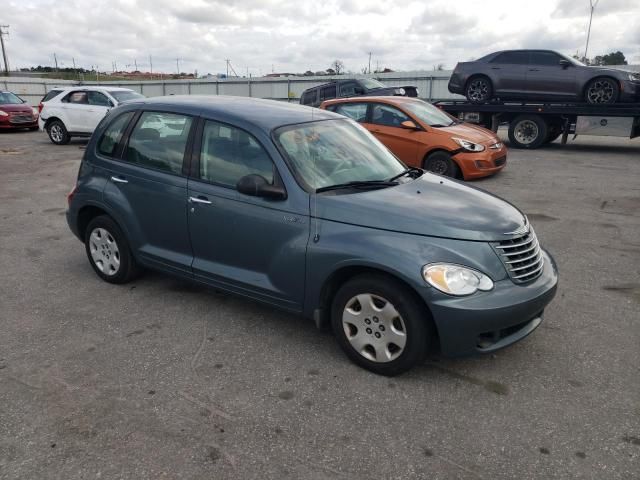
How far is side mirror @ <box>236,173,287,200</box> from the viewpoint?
3557mm

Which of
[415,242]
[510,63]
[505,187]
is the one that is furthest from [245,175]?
[510,63]

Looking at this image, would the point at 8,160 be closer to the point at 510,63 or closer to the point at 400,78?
the point at 510,63

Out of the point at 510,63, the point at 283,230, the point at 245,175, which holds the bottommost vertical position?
the point at 283,230

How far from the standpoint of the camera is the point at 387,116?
9.87 meters

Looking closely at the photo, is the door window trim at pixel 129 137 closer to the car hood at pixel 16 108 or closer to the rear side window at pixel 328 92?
the rear side window at pixel 328 92

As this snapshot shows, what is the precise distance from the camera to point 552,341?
12.6 ft

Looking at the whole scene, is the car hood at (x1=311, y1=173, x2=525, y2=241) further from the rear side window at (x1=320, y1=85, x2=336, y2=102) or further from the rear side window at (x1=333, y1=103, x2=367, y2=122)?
the rear side window at (x1=320, y1=85, x2=336, y2=102)

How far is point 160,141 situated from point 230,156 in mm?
784

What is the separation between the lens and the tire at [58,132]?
52.3ft

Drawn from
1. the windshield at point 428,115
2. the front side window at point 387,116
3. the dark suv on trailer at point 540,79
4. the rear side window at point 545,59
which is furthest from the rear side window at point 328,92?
the front side window at point 387,116

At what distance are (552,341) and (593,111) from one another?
11480 millimetres

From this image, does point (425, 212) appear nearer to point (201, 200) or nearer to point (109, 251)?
point (201, 200)

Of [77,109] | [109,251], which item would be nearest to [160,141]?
[109,251]

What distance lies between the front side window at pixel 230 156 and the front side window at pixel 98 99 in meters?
12.6
